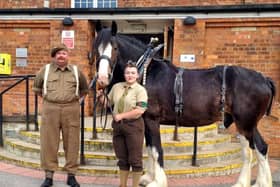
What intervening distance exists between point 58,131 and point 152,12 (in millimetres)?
4323

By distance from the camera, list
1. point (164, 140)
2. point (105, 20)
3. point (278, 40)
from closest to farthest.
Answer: point (164, 140) < point (278, 40) < point (105, 20)

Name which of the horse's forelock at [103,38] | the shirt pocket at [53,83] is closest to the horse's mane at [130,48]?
the horse's forelock at [103,38]

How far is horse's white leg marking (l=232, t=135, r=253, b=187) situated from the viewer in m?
4.77

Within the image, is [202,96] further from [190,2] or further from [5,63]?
[5,63]

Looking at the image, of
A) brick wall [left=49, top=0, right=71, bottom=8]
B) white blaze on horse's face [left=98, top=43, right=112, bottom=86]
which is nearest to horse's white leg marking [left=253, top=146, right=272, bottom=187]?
white blaze on horse's face [left=98, top=43, right=112, bottom=86]

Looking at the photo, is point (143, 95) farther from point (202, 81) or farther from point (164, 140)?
point (164, 140)

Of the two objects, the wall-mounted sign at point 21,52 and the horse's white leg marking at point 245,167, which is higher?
the wall-mounted sign at point 21,52

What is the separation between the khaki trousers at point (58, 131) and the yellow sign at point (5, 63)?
470cm

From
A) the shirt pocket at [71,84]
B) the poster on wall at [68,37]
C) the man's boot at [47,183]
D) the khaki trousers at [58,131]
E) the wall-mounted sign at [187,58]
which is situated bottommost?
the man's boot at [47,183]

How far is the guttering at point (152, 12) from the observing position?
25.0 ft

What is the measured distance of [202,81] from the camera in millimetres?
4578

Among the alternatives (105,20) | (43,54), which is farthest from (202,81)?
(43,54)

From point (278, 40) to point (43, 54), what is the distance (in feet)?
18.8

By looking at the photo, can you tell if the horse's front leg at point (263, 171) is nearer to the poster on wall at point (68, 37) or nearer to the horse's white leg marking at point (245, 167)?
the horse's white leg marking at point (245, 167)
